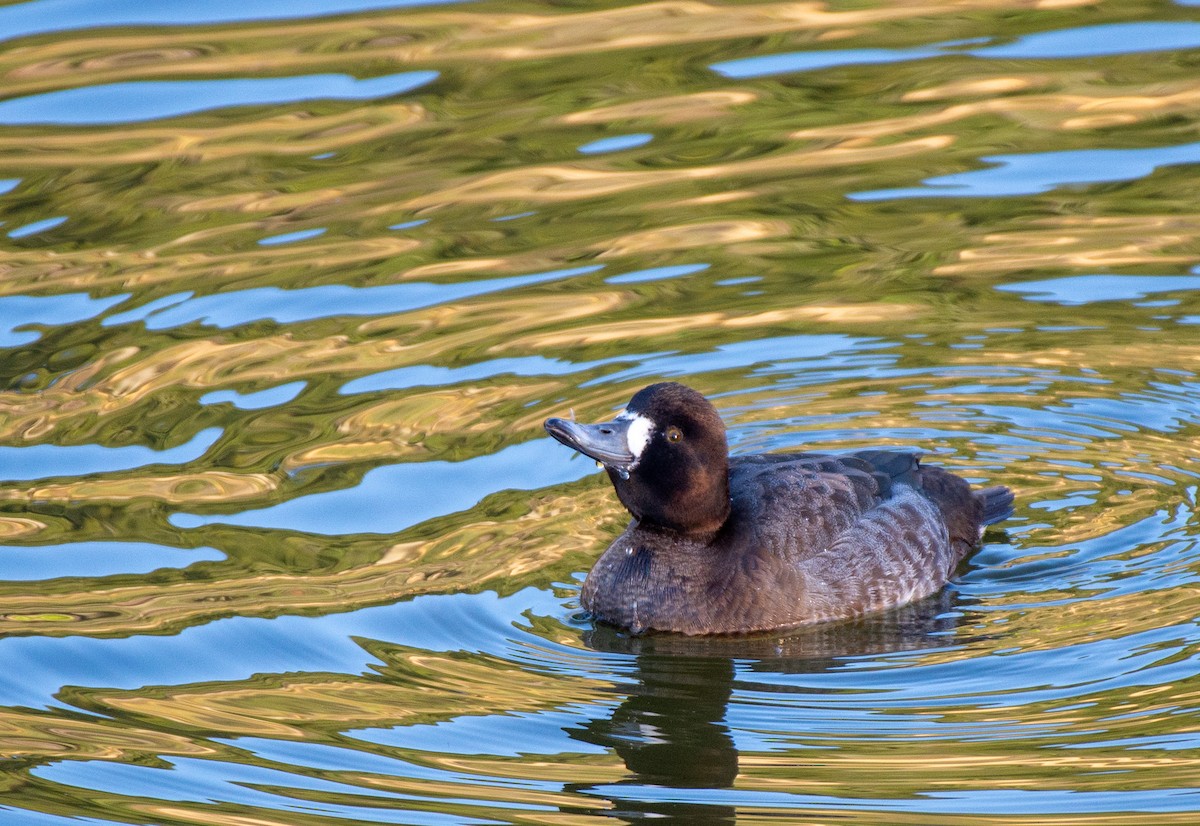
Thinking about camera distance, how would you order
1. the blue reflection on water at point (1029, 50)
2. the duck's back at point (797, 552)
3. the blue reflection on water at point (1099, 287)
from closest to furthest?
the duck's back at point (797, 552)
the blue reflection on water at point (1099, 287)
the blue reflection on water at point (1029, 50)

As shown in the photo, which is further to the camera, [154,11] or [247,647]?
[154,11]

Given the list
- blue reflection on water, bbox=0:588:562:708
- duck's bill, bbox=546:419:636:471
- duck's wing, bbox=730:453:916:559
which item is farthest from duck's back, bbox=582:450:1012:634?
blue reflection on water, bbox=0:588:562:708

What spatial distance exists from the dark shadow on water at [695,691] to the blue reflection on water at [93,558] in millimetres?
1988

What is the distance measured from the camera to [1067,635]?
7.73 m

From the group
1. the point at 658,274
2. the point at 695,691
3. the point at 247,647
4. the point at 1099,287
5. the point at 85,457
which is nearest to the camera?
the point at 695,691

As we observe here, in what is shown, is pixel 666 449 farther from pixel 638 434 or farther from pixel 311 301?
pixel 311 301

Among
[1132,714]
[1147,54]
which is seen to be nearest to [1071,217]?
[1147,54]

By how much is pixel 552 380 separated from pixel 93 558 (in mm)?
2796

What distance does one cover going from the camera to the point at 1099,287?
1116 centimetres

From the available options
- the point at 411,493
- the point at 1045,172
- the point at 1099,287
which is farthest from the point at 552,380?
the point at 1045,172

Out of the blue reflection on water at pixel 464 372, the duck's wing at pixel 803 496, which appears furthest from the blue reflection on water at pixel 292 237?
the duck's wing at pixel 803 496

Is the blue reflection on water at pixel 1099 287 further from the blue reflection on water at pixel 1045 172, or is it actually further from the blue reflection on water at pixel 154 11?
the blue reflection on water at pixel 154 11

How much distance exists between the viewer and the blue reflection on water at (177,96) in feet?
46.6

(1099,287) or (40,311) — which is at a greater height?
(1099,287)
